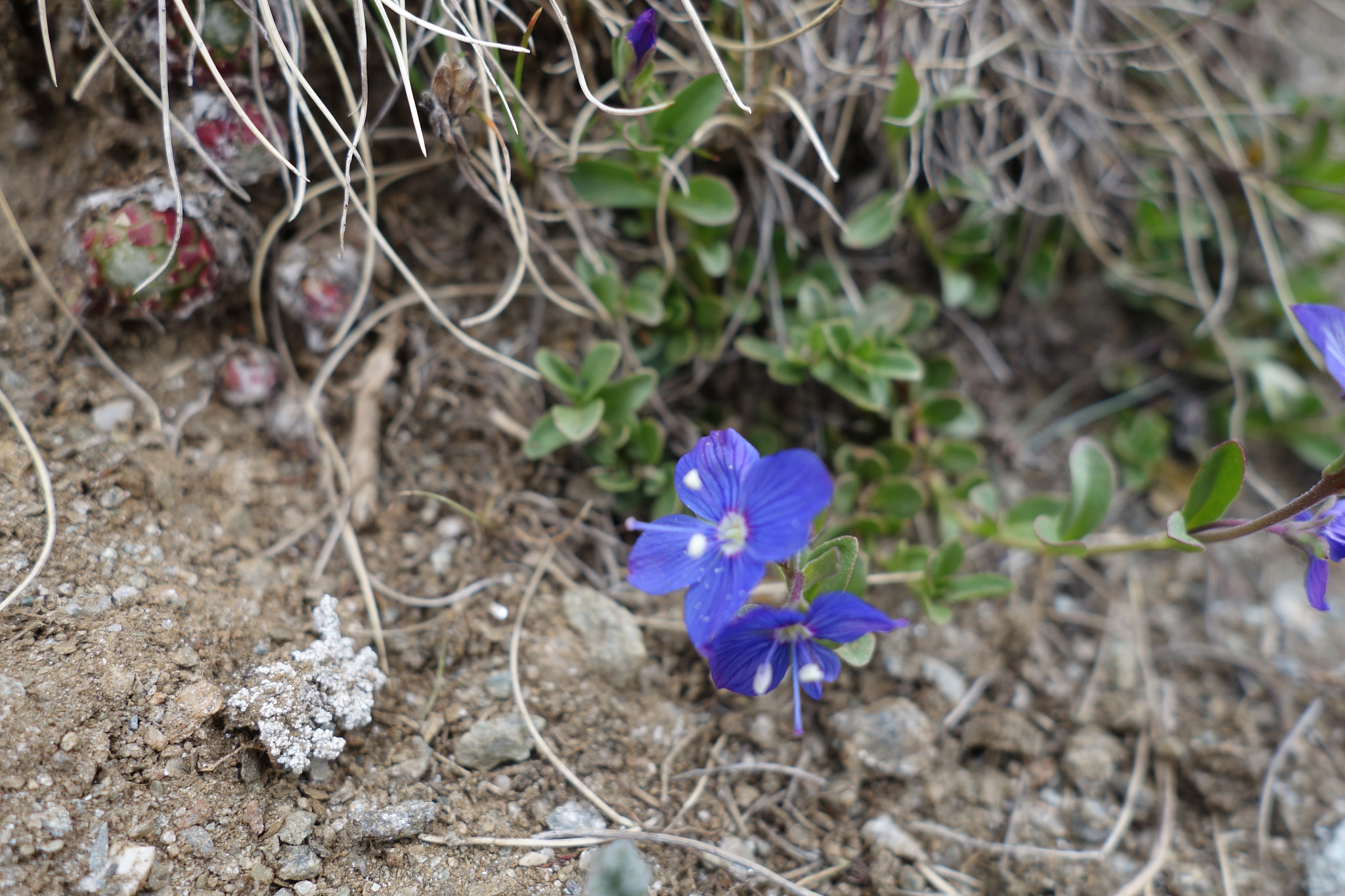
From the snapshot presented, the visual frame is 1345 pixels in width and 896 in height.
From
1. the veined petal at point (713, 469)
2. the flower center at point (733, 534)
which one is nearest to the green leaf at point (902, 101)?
the veined petal at point (713, 469)

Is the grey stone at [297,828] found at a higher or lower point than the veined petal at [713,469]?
lower

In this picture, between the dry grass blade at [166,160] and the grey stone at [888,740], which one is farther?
the grey stone at [888,740]

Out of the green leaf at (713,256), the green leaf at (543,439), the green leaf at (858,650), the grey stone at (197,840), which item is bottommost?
the grey stone at (197,840)

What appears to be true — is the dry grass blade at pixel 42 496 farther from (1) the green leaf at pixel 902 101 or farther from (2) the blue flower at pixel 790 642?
(1) the green leaf at pixel 902 101

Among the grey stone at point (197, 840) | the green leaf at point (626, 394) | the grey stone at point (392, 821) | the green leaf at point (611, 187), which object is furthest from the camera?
the green leaf at point (611, 187)

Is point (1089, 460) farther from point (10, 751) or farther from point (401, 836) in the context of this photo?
point (10, 751)

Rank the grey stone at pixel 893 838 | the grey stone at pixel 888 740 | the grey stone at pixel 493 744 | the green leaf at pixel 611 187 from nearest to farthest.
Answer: the grey stone at pixel 493 744
the grey stone at pixel 893 838
the grey stone at pixel 888 740
the green leaf at pixel 611 187

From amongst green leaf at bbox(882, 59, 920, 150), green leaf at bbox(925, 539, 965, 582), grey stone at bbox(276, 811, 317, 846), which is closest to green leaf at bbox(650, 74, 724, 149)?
green leaf at bbox(882, 59, 920, 150)
